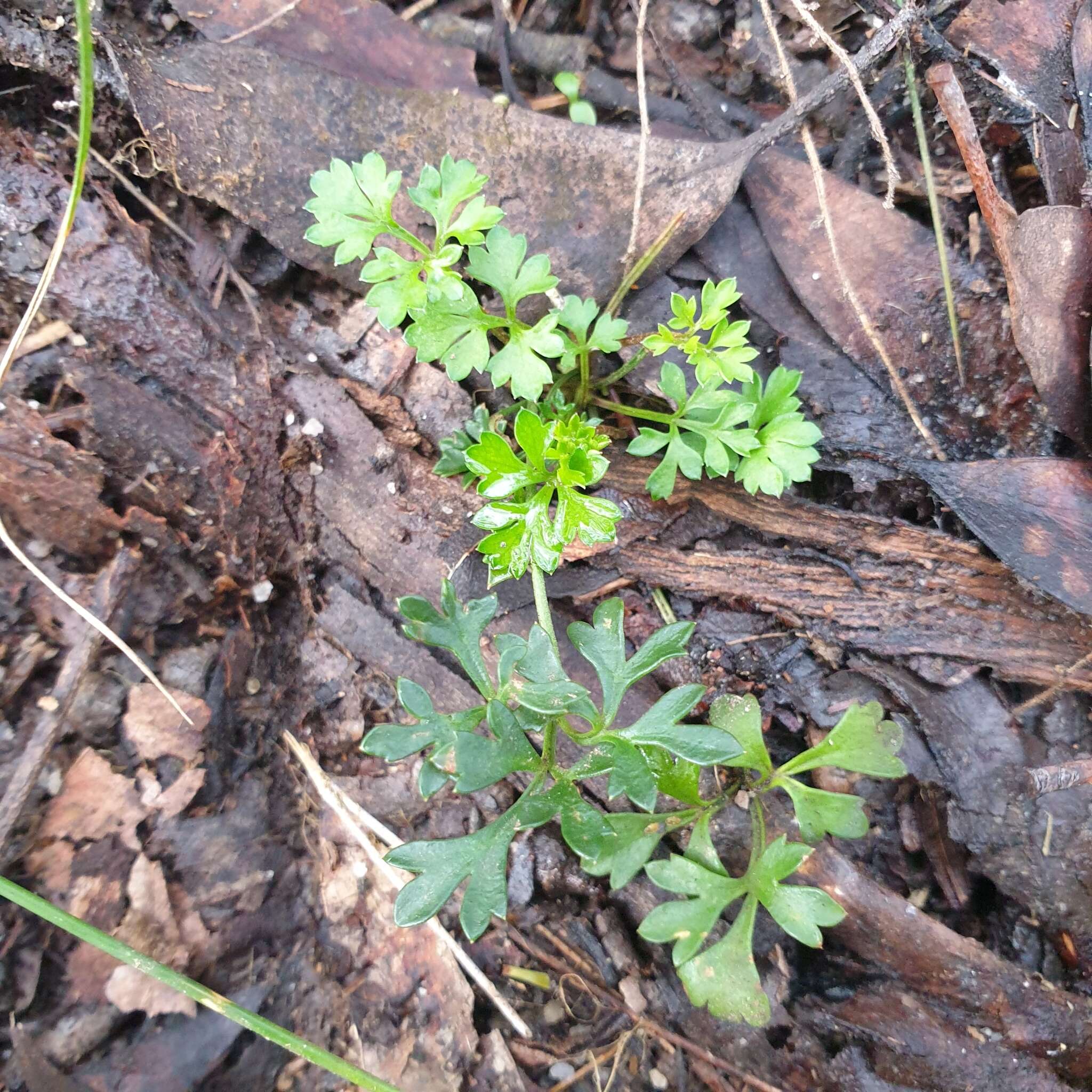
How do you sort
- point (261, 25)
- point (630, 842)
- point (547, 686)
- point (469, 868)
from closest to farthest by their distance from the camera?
point (547, 686), point (469, 868), point (630, 842), point (261, 25)

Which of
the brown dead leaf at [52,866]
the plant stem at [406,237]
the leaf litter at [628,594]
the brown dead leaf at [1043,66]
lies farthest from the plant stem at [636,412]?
the brown dead leaf at [52,866]

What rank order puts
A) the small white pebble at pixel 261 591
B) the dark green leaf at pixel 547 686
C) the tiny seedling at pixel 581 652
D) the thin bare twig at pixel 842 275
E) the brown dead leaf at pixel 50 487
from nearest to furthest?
1. the dark green leaf at pixel 547 686
2. the tiny seedling at pixel 581 652
3. the brown dead leaf at pixel 50 487
4. the thin bare twig at pixel 842 275
5. the small white pebble at pixel 261 591

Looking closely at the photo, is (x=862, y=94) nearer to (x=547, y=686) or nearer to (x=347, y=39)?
(x=347, y=39)

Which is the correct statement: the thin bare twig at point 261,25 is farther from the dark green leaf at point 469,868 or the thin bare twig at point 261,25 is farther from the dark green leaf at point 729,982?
the dark green leaf at point 729,982

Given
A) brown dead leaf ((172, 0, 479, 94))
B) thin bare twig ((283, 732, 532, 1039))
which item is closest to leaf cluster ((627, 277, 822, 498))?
brown dead leaf ((172, 0, 479, 94))

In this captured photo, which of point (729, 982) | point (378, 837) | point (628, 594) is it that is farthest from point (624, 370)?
point (729, 982)

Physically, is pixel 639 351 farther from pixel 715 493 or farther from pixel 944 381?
pixel 944 381
